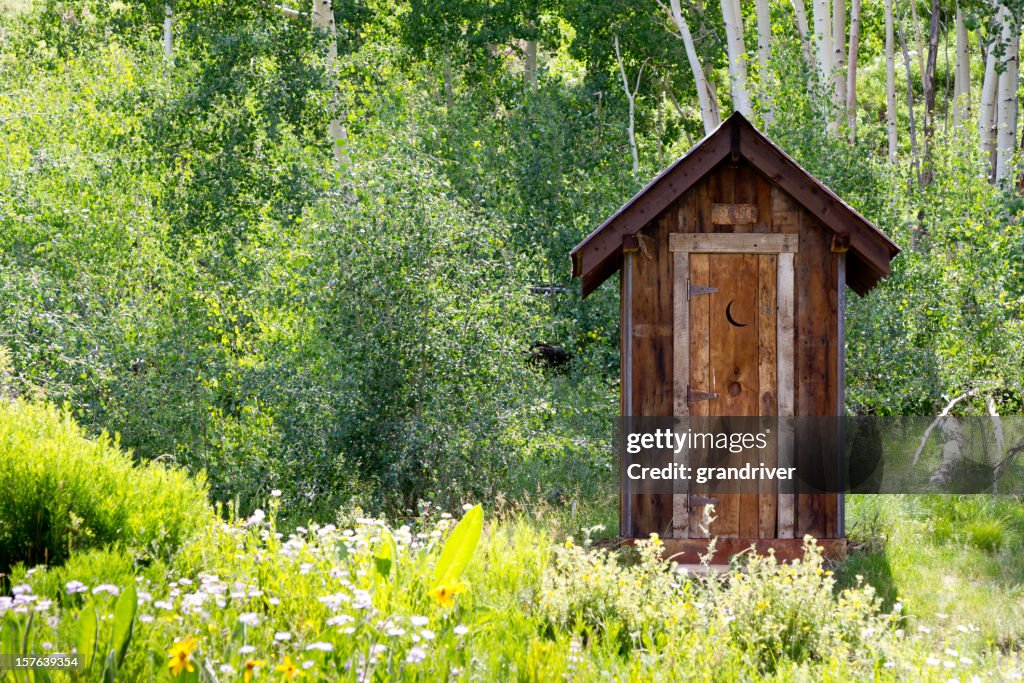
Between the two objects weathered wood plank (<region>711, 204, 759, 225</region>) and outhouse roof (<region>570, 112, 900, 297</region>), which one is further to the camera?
weathered wood plank (<region>711, 204, 759, 225</region>)

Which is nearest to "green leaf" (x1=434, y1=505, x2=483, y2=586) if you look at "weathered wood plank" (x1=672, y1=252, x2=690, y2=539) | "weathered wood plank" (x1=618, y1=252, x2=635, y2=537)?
"weathered wood plank" (x1=618, y1=252, x2=635, y2=537)

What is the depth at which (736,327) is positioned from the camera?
8.43 meters

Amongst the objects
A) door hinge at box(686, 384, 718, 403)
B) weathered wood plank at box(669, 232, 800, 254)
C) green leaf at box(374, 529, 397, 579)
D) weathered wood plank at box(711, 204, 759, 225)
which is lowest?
green leaf at box(374, 529, 397, 579)

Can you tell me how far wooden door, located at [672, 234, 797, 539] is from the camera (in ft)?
27.6

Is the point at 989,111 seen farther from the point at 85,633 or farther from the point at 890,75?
the point at 85,633

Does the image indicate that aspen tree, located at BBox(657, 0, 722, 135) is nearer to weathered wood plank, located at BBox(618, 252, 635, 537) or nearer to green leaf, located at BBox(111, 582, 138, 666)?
weathered wood plank, located at BBox(618, 252, 635, 537)

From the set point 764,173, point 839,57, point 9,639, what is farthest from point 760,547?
point 839,57

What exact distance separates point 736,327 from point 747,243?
0.65 m

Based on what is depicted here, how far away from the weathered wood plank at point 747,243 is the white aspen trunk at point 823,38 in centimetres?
787

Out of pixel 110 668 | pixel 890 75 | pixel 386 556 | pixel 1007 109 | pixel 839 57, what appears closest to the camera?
pixel 110 668

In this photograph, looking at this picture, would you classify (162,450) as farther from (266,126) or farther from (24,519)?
(266,126)

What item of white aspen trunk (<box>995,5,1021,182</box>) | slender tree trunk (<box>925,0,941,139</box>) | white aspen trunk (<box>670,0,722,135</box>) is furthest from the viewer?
slender tree trunk (<box>925,0,941,139</box>)

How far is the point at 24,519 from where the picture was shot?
21.9 feet

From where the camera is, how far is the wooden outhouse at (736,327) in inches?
331
